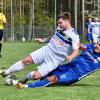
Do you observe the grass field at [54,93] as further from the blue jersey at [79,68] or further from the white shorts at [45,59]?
the white shorts at [45,59]

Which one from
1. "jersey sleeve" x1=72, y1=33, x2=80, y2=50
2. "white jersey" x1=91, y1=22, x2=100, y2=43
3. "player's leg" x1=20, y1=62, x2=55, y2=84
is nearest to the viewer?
"jersey sleeve" x1=72, y1=33, x2=80, y2=50

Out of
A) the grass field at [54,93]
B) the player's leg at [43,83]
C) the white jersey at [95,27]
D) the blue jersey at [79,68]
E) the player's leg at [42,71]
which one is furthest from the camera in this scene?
the white jersey at [95,27]

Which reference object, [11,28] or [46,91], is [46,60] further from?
[11,28]

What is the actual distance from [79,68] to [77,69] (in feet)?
0.22

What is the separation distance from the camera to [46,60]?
10883 mm

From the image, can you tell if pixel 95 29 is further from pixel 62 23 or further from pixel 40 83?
pixel 40 83

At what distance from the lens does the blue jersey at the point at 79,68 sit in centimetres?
1089

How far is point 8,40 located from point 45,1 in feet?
30.8

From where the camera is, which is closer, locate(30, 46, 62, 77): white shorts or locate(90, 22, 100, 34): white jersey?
locate(30, 46, 62, 77): white shorts

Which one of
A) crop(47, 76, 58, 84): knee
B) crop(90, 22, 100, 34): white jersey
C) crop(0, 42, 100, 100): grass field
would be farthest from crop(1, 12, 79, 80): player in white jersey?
crop(90, 22, 100, 34): white jersey

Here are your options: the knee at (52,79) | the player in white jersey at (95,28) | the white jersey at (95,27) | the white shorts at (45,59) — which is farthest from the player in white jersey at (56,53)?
the white jersey at (95,27)

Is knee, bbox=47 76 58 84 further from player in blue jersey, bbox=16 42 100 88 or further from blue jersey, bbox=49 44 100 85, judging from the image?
blue jersey, bbox=49 44 100 85

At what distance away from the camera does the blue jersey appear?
35.7ft

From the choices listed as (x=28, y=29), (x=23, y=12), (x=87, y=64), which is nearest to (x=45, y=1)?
(x=23, y=12)
